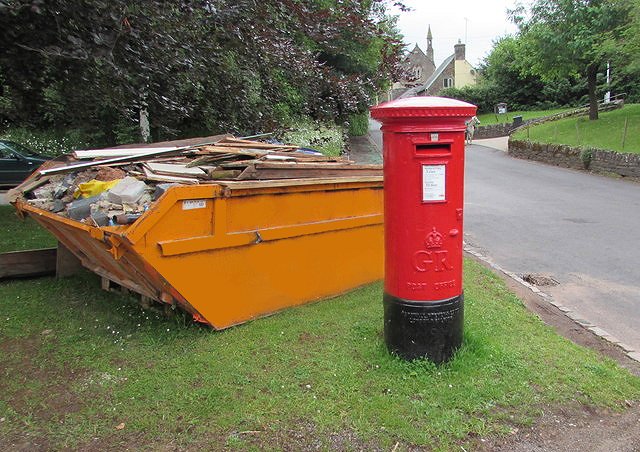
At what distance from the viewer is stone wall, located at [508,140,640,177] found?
1722cm

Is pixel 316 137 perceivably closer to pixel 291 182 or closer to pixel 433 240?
pixel 291 182

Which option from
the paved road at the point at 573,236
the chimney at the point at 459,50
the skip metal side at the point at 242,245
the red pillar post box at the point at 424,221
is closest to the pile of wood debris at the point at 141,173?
the skip metal side at the point at 242,245

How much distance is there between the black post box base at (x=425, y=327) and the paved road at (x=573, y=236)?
2.27 metres

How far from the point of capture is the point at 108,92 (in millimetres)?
7027

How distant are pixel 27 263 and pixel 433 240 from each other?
15.7 feet

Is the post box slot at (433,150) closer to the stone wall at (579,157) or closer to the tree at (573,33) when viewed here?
the stone wall at (579,157)

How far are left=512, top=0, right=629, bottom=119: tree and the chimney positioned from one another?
49.5 m

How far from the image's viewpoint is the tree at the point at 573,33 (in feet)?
77.1

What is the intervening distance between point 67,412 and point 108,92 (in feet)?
15.6

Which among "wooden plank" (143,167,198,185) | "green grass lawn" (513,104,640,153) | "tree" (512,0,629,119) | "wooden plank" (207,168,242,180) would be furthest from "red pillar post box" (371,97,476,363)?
"tree" (512,0,629,119)

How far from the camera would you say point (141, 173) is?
15.2ft

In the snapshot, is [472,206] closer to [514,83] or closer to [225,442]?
[225,442]

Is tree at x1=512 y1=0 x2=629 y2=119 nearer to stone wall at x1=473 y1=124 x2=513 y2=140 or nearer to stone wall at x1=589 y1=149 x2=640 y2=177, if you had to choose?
stone wall at x1=589 y1=149 x2=640 y2=177

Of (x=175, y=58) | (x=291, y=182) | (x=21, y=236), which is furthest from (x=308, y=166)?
(x=21, y=236)
